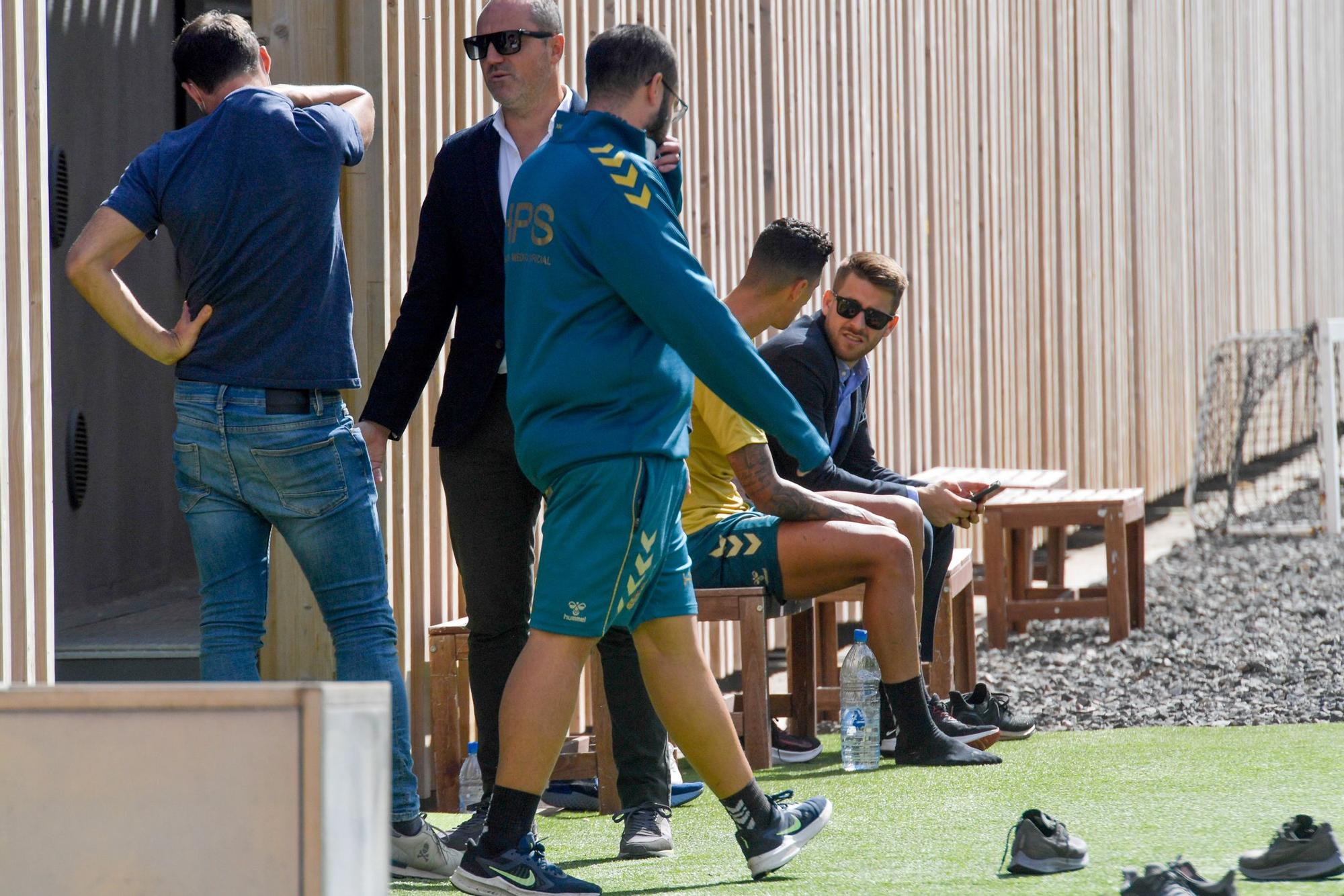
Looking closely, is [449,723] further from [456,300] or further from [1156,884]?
[1156,884]

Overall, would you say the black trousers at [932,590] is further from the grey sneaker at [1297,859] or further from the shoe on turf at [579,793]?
the grey sneaker at [1297,859]

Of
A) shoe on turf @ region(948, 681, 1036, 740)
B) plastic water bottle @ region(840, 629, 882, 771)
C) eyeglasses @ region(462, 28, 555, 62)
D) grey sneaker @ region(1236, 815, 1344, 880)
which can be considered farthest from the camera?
shoe on turf @ region(948, 681, 1036, 740)

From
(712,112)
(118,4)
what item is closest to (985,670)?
(712,112)

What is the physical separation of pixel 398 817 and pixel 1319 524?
9.25 meters

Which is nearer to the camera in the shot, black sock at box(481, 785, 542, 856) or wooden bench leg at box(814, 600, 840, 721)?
black sock at box(481, 785, 542, 856)

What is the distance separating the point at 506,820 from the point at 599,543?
21.4 inches

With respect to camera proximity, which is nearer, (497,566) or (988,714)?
(497,566)

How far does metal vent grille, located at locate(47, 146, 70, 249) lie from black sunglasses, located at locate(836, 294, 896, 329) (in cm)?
346

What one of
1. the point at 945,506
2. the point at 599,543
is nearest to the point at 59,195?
the point at 945,506

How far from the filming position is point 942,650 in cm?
A: 545

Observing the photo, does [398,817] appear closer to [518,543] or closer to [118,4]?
[518,543]

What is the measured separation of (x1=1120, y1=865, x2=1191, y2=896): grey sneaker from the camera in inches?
107

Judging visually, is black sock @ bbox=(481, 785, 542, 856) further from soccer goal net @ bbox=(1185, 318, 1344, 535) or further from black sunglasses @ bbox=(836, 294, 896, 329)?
soccer goal net @ bbox=(1185, 318, 1344, 535)

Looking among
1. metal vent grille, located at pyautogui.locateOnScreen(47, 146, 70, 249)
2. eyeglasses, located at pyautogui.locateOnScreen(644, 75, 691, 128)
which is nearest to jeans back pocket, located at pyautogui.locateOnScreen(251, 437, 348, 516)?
eyeglasses, located at pyautogui.locateOnScreen(644, 75, 691, 128)
